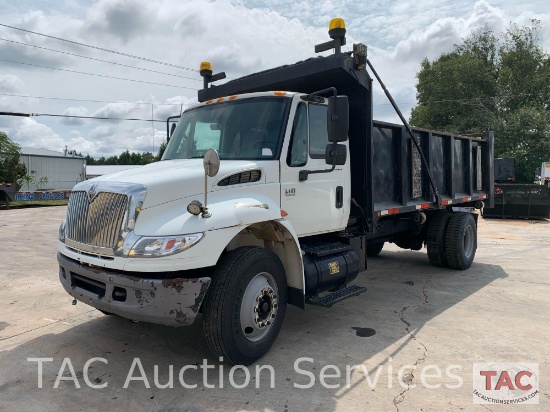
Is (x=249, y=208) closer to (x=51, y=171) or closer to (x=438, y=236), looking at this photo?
(x=438, y=236)

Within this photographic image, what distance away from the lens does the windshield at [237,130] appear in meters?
4.38

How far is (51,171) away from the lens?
147ft

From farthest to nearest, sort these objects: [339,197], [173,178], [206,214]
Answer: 1. [339,197]
2. [173,178]
3. [206,214]

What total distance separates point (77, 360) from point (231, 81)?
376cm

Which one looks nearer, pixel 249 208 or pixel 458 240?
pixel 249 208

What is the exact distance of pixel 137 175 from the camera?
12.9 ft

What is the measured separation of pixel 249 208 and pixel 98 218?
1300mm

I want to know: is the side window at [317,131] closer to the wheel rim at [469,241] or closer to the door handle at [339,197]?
the door handle at [339,197]

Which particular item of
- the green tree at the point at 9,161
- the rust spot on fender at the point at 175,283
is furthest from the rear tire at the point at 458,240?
the green tree at the point at 9,161

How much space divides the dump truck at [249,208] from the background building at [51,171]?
39.8 metres

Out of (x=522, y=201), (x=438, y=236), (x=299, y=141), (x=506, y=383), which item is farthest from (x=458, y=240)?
(x=522, y=201)

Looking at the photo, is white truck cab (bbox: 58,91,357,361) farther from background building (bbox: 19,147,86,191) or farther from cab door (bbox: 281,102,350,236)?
background building (bbox: 19,147,86,191)

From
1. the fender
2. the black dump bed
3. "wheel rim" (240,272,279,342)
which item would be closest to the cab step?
the fender

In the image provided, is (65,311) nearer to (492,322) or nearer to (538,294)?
(492,322)
